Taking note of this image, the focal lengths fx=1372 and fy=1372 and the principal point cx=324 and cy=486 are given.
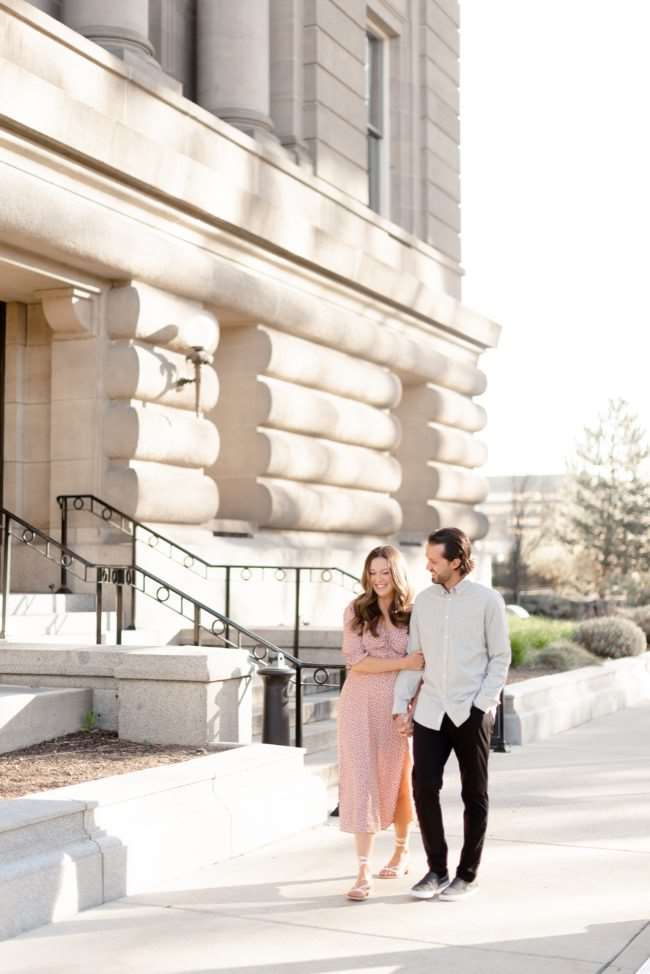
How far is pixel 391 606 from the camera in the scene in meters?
7.17

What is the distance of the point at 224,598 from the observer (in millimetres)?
14859

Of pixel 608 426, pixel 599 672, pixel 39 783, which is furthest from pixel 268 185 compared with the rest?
pixel 608 426

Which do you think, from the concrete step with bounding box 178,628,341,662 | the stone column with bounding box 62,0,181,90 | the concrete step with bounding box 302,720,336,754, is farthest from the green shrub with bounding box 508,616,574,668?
the stone column with bounding box 62,0,181,90

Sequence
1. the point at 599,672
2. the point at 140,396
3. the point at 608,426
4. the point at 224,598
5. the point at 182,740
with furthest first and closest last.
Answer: the point at 608,426, the point at 599,672, the point at 224,598, the point at 140,396, the point at 182,740

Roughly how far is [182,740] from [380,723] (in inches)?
89.6

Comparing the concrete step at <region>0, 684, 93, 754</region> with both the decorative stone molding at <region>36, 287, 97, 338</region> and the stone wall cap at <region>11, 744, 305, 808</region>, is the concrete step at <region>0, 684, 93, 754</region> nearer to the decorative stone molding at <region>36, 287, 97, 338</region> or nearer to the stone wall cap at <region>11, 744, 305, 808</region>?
the stone wall cap at <region>11, 744, 305, 808</region>

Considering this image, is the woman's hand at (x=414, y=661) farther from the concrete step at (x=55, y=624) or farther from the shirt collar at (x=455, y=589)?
the concrete step at (x=55, y=624)

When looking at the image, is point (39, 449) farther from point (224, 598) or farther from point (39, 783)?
point (39, 783)

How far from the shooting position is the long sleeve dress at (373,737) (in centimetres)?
701

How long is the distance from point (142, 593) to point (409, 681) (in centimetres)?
693

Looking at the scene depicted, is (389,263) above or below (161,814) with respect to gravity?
above

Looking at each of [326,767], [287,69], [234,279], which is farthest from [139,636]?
[287,69]

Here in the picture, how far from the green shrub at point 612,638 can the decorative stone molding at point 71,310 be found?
28.9 feet

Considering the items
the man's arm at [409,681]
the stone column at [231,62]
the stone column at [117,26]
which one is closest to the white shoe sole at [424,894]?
the man's arm at [409,681]
